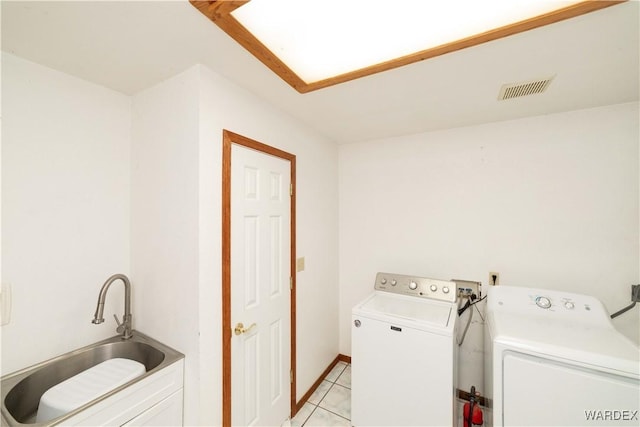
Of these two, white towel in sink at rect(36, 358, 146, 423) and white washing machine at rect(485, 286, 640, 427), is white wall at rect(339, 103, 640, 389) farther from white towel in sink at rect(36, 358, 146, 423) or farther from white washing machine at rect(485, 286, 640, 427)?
white towel in sink at rect(36, 358, 146, 423)

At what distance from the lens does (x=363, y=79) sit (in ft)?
4.58

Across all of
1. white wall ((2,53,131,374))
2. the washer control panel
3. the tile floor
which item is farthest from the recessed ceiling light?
the tile floor

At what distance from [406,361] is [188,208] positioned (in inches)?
63.3

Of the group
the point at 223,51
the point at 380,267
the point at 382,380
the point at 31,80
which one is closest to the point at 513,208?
the point at 380,267

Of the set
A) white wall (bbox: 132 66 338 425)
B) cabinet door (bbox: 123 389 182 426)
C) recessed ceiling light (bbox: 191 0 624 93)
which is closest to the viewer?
recessed ceiling light (bbox: 191 0 624 93)

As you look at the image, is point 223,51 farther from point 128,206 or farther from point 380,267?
point 380,267

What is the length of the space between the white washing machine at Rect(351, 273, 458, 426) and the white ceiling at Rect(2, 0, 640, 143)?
4.63 feet

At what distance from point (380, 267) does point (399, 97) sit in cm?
157

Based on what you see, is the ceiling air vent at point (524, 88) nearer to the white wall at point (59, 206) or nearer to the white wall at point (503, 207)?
the white wall at point (503, 207)

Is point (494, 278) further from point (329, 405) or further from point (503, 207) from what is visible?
point (329, 405)

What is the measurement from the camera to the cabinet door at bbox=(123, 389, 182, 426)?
117 cm

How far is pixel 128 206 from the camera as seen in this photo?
163 cm

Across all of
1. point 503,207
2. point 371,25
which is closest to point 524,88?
point 503,207

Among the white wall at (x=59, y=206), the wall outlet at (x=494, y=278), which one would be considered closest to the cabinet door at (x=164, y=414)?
the white wall at (x=59, y=206)
